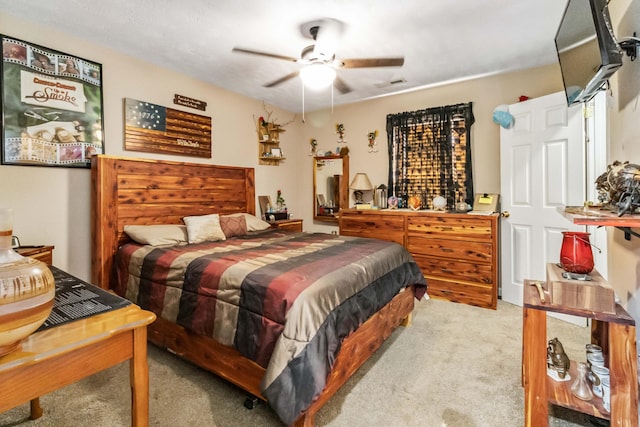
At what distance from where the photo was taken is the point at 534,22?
2525mm

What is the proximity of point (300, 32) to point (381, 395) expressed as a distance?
2794 mm

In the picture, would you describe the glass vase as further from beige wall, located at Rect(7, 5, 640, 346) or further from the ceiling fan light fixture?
beige wall, located at Rect(7, 5, 640, 346)

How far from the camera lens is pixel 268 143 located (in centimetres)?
466

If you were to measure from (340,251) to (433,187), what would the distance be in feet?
7.27

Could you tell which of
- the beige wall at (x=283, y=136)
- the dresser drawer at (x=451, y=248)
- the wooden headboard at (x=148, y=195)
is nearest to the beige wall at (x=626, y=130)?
the beige wall at (x=283, y=136)

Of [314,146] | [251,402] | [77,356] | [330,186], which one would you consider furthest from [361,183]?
[77,356]

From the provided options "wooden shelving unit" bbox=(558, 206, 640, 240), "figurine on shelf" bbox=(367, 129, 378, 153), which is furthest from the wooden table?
"figurine on shelf" bbox=(367, 129, 378, 153)

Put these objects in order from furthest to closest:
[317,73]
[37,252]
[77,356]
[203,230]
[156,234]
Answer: [203,230]
[156,234]
[317,73]
[37,252]
[77,356]

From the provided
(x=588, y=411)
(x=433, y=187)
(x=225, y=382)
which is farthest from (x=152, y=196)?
(x=588, y=411)

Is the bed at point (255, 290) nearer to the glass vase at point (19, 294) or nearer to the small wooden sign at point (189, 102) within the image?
the small wooden sign at point (189, 102)

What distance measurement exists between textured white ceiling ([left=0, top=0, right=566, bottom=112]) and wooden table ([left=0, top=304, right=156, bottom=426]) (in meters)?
2.24

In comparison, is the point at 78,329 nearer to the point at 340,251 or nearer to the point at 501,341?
the point at 340,251

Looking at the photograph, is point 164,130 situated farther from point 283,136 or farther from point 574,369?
point 574,369

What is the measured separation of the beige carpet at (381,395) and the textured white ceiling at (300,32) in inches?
102
